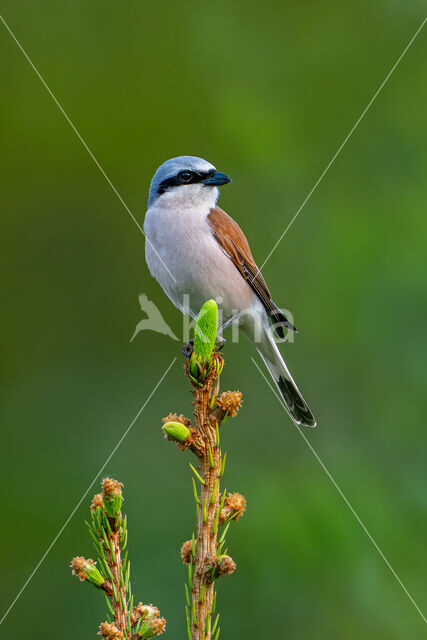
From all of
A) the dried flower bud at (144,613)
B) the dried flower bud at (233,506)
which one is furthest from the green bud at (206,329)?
the dried flower bud at (144,613)

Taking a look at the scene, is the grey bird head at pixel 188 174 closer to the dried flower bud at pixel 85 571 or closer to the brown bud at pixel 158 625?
the dried flower bud at pixel 85 571

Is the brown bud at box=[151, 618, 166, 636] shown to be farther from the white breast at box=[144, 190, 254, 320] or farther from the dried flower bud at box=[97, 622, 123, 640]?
the white breast at box=[144, 190, 254, 320]

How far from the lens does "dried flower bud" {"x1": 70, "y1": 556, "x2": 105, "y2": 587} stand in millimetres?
1857

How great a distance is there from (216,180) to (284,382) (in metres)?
1.36

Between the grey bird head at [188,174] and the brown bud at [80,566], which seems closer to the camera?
the brown bud at [80,566]

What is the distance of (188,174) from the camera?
409cm

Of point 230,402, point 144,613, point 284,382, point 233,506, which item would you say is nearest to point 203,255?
point 284,382

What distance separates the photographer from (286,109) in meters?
5.45

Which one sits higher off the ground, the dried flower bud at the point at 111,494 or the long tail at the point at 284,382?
the dried flower bud at the point at 111,494

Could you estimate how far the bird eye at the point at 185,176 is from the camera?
4.09 metres

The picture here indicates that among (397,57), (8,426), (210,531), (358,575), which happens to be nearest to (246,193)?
(397,57)

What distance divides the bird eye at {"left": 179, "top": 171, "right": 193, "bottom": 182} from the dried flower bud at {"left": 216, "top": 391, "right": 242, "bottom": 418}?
2.17 metres

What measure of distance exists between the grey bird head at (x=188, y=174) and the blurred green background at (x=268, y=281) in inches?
40.8

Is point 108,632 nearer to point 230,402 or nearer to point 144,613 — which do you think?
point 144,613
